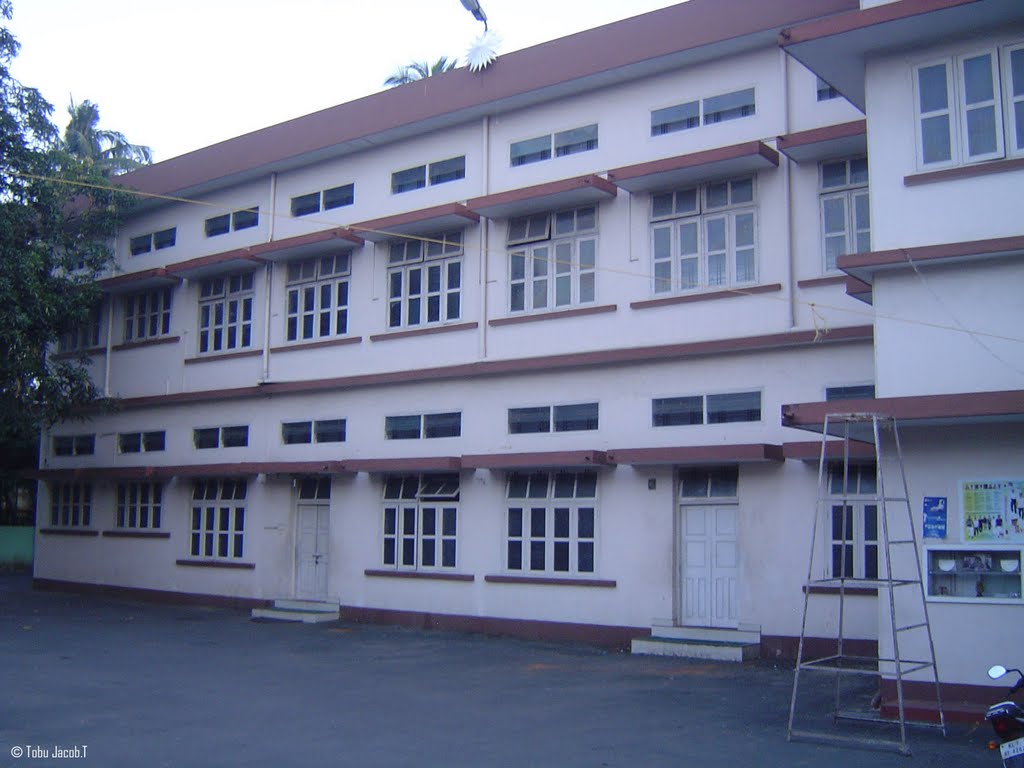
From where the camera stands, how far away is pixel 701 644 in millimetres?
14117

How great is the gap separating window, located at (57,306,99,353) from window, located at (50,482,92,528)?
3.24 m

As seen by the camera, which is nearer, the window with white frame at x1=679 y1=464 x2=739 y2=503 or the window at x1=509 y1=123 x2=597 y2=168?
the window with white frame at x1=679 y1=464 x2=739 y2=503

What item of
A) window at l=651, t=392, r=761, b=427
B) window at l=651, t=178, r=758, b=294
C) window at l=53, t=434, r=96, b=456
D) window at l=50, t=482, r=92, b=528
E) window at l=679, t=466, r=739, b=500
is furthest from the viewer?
window at l=50, t=482, r=92, b=528

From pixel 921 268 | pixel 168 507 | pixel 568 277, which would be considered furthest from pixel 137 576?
pixel 921 268

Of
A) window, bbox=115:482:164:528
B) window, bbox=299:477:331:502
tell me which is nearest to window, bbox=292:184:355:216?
window, bbox=299:477:331:502

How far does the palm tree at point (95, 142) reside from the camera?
122 feet

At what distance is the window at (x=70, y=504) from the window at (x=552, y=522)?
1223cm

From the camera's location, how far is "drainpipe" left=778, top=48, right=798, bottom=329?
14273 mm

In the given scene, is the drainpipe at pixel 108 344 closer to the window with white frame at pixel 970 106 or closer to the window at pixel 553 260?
the window at pixel 553 260

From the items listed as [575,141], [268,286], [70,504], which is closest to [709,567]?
[575,141]

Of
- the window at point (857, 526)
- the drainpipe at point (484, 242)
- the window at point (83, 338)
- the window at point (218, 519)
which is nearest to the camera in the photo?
the window at point (857, 526)

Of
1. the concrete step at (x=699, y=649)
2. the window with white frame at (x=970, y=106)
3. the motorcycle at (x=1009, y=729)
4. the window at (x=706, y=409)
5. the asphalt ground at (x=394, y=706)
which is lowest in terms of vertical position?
the asphalt ground at (x=394, y=706)

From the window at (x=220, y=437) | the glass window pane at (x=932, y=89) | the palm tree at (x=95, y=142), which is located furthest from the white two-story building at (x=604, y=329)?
the palm tree at (x=95, y=142)

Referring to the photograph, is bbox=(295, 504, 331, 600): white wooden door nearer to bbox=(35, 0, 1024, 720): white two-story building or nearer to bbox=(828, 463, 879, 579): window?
bbox=(35, 0, 1024, 720): white two-story building
